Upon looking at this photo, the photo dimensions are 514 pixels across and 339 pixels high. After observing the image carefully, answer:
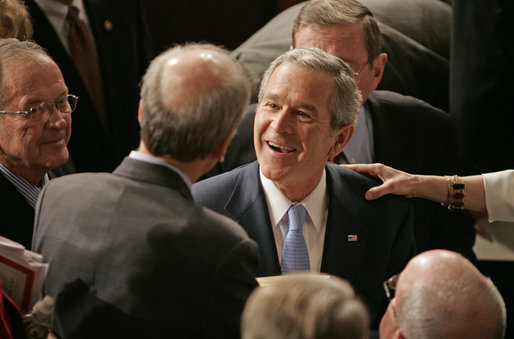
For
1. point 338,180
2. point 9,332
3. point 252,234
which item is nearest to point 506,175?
point 338,180

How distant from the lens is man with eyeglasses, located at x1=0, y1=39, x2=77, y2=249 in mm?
2443

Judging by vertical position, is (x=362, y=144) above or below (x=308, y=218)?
below

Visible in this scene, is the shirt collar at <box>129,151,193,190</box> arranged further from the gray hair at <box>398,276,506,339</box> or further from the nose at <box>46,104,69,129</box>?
the nose at <box>46,104,69,129</box>

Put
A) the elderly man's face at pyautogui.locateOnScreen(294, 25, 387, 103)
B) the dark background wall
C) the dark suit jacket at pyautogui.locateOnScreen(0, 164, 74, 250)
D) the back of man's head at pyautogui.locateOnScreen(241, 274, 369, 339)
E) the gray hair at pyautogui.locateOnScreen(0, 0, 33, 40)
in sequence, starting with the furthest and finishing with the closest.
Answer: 1. the dark background wall
2. the elderly man's face at pyautogui.locateOnScreen(294, 25, 387, 103)
3. the gray hair at pyautogui.locateOnScreen(0, 0, 33, 40)
4. the dark suit jacket at pyautogui.locateOnScreen(0, 164, 74, 250)
5. the back of man's head at pyautogui.locateOnScreen(241, 274, 369, 339)

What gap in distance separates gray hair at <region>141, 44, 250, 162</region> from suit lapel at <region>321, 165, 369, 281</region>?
86 centimetres

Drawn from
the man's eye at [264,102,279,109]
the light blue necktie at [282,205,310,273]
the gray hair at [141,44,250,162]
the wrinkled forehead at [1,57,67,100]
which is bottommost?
the light blue necktie at [282,205,310,273]

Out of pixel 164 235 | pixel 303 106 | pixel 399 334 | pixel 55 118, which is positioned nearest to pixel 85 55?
pixel 55 118

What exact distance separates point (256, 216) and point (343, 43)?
1.08 metres

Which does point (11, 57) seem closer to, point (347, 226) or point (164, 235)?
point (164, 235)

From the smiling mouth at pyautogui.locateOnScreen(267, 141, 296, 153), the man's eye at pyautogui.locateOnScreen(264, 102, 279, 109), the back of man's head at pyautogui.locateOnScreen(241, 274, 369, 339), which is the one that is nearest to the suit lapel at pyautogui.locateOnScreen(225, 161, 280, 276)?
the smiling mouth at pyautogui.locateOnScreen(267, 141, 296, 153)

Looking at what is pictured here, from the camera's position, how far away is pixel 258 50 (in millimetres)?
4336

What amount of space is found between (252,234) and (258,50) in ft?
6.86

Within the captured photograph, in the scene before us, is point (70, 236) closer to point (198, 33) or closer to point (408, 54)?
point (408, 54)

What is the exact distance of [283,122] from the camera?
2.47 meters
